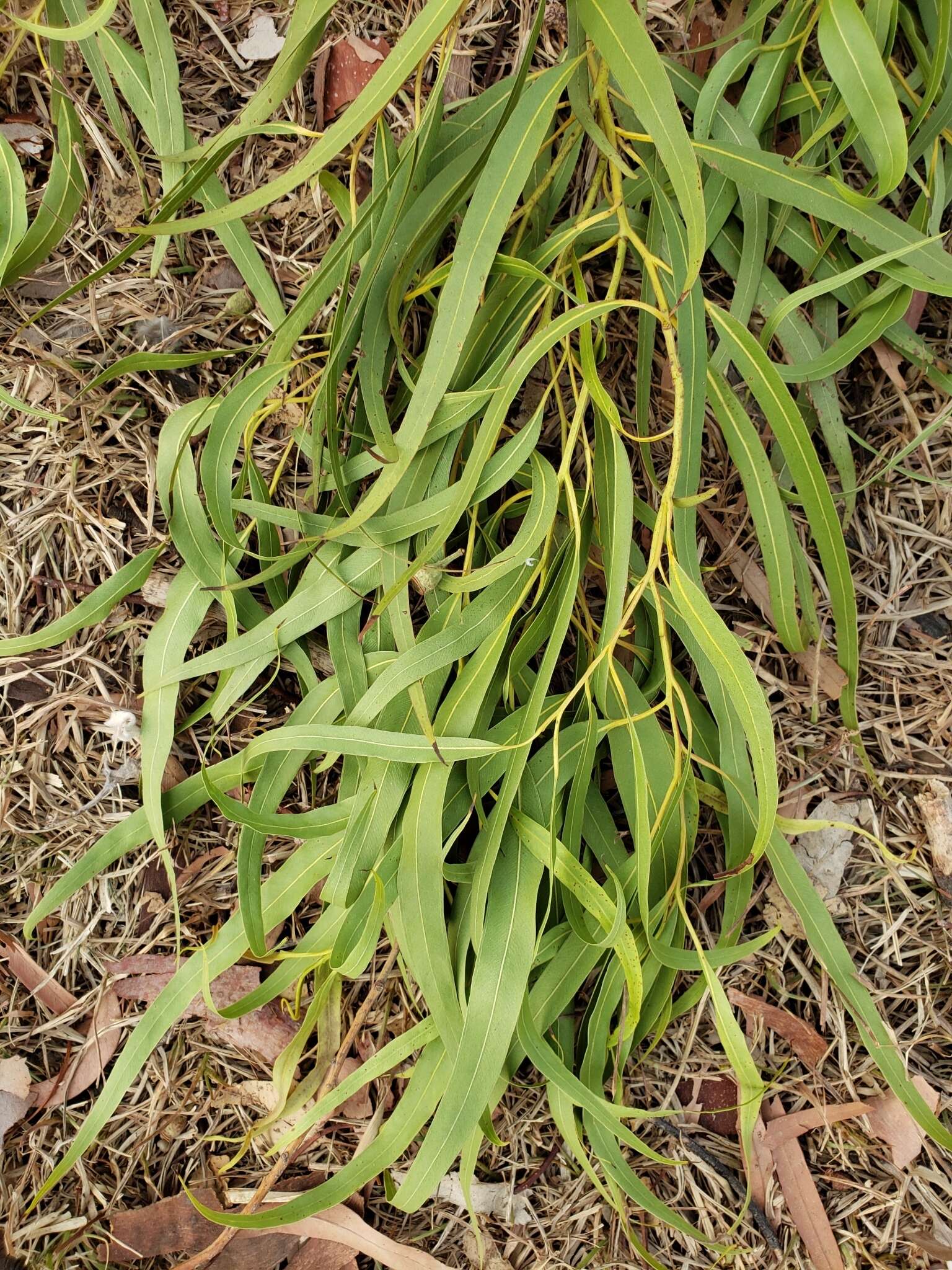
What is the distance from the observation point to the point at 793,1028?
3.86ft

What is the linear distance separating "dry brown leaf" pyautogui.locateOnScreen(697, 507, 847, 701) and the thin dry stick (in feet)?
2.13

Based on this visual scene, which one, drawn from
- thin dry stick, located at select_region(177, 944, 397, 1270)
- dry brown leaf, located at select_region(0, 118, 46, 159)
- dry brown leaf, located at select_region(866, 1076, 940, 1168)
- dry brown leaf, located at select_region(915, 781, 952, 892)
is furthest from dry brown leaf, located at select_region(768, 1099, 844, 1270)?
dry brown leaf, located at select_region(0, 118, 46, 159)

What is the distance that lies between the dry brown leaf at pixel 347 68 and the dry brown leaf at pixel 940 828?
1171mm

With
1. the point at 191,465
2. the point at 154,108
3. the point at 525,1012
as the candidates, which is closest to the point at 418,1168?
the point at 525,1012

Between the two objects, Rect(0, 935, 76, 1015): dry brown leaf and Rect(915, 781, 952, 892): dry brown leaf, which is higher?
Rect(0, 935, 76, 1015): dry brown leaf

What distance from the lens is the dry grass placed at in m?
1.17

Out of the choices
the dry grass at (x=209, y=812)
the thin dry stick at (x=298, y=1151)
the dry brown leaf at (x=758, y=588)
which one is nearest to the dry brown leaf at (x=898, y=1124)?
the dry grass at (x=209, y=812)

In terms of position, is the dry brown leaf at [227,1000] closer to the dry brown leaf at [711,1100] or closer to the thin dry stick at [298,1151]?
the thin dry stick at [298,1151]

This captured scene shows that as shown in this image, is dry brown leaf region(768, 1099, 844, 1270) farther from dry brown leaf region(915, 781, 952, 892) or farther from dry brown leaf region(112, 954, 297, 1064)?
dry brown leaf region(112, 954, 297, 1064)

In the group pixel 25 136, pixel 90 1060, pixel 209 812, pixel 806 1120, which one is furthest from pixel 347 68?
pixel 806 1120

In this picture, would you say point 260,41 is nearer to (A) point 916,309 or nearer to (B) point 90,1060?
(A) point 916,309

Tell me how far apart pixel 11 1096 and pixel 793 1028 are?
1028mm

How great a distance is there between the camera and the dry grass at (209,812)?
1171 millimetres

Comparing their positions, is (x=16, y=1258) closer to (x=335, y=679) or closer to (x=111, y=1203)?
(x=111, y=1203)
